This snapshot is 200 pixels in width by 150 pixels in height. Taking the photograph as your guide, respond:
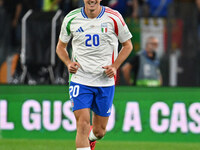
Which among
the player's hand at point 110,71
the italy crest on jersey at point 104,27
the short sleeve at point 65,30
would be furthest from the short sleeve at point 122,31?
the short sleeve at point 65,30

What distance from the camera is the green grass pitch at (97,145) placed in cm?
1080

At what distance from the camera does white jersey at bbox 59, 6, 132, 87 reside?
8.20 meters

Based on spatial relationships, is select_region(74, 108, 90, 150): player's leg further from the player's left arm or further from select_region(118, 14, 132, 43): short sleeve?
select_region(118, 14, 132, 43): short sleeve

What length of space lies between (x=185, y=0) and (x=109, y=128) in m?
3.03

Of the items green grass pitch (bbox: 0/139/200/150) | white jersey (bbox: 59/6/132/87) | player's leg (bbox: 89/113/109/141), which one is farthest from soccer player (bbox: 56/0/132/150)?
green grass pitch (bbox: 0/139/200/150)

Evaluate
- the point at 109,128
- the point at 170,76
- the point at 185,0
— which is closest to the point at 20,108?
the point at 109,128

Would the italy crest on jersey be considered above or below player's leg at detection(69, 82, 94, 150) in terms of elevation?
above

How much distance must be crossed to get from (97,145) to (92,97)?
319cm

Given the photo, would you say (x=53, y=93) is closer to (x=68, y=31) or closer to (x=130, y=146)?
(x=130, y=146)

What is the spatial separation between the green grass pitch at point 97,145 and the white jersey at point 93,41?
2.64 metres

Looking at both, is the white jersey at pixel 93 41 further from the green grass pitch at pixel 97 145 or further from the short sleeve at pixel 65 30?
the green grass pitch at pixel 97 145

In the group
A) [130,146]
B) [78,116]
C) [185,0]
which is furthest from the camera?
[185,0]

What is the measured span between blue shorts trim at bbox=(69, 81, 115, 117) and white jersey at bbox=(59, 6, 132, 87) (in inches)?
2.9

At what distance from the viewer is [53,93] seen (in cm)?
1245
